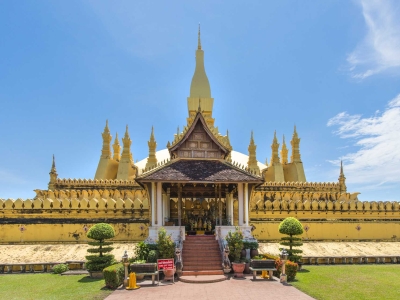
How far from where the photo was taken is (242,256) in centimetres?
1678

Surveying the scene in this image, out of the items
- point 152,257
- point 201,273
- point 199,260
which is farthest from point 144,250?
point 201,273

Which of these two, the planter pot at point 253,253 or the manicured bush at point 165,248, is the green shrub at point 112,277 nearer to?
the manicured bush at point 165,248

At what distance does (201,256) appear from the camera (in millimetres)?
16938

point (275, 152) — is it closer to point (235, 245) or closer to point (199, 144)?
point (199, 144)

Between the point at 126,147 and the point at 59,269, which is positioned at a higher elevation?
the point at 126,147

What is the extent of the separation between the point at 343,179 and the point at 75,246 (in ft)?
75.1

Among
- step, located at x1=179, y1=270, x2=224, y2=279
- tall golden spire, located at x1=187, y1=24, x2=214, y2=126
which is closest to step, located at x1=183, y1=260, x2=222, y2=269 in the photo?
step, located at x1=179, y1=270, x2=224, y2=279

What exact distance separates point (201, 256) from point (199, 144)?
21.1 ft

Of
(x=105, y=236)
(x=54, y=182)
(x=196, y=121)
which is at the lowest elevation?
(x=105, y=236)

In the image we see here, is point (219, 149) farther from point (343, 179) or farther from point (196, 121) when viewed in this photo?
point (343, 179)

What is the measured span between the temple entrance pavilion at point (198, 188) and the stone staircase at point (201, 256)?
2.96 ft

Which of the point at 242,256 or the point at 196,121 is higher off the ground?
the point at 196,121

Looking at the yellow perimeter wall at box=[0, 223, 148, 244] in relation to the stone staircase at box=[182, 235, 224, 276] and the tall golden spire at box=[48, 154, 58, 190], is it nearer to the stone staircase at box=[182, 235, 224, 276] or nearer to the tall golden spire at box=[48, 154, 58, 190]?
the stone staircase at box=[182, 235, 224, 276]

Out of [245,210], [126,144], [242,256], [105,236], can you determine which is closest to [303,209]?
[245,210]
